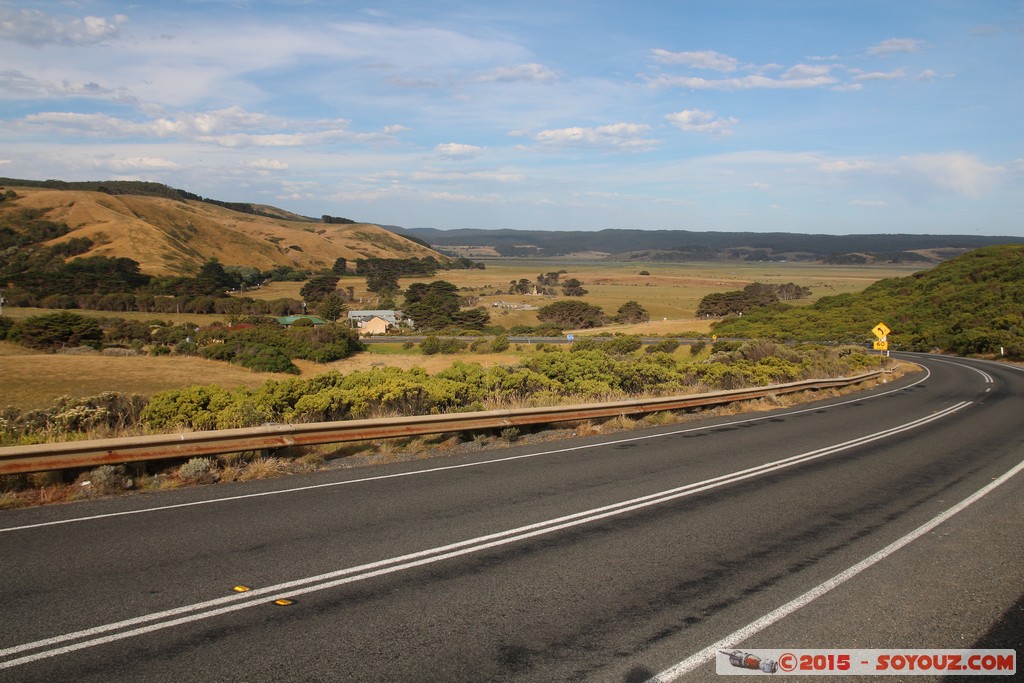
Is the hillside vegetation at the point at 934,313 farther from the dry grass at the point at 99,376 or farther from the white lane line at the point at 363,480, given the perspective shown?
the white lane line at the point at 363,480

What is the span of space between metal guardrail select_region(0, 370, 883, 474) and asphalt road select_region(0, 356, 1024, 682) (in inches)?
29.7

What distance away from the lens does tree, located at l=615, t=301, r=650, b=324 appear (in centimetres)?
10219

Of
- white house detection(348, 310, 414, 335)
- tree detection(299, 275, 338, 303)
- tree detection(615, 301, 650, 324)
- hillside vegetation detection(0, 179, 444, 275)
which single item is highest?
hillside vegetation detection(0, 179, 444, 275)

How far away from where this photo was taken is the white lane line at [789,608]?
4.47 m

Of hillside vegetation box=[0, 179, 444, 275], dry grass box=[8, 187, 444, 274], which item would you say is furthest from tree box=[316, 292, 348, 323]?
dry grass box=[8, 187, 444, 274]

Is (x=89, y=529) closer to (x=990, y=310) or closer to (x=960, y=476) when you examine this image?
(x=960, y=476)

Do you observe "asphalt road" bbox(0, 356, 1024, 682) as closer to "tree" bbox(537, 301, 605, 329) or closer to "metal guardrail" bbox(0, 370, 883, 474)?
"metal guardrail" bbox(0, 370, 883, 474)

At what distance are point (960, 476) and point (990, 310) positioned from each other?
6625 centimetres

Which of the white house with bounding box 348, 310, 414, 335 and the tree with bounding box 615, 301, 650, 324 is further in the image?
the tree with bounding box 615, 301, 650, 324

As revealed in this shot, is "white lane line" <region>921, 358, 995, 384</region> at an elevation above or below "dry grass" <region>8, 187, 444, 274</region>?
below

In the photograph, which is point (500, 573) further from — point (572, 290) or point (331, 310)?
point (572, 290)

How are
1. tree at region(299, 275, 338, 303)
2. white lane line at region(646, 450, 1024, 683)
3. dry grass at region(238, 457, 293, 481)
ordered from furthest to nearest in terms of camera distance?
tree at region(299, 275, 338, 303)
dry grass at region(238, 457, 293, 481)
white lane line at region(646, 450, 1024, 683)

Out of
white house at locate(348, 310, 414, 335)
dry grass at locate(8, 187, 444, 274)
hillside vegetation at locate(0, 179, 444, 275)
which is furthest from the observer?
dry grass at locate(8, 187, 444, 274)

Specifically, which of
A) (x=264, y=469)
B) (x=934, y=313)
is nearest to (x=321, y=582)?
(x=264, y=469)
